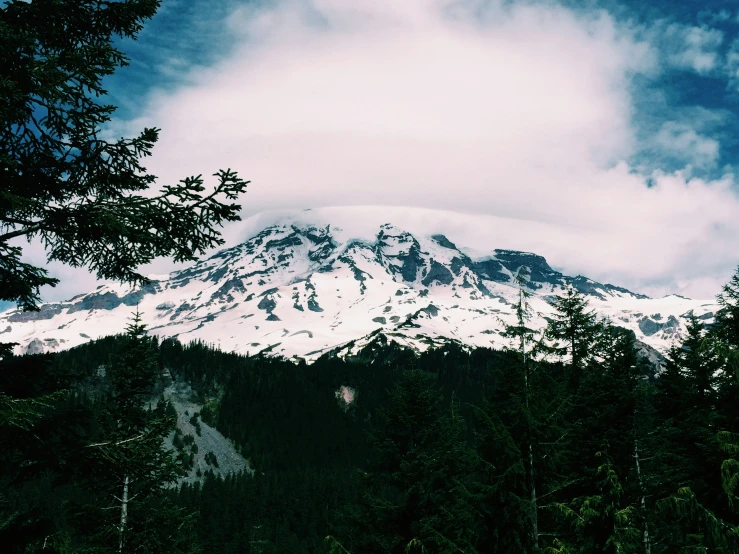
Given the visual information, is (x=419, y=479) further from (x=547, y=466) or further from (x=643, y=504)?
(x=643, y=504)

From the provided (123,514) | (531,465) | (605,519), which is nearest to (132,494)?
(123,514)

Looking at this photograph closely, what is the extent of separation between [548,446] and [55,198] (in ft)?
51.0

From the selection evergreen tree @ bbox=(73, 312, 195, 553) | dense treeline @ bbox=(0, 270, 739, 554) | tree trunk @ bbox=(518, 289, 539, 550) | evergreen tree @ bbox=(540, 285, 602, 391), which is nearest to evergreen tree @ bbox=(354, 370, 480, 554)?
dense treeline @ bbox=(0, 270, 739, 554)

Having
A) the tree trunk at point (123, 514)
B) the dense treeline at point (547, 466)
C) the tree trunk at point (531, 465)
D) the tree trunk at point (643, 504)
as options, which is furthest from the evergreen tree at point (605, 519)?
the tree trunk at point (123, 514)

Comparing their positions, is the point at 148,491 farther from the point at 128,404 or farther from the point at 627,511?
the point at 627,511

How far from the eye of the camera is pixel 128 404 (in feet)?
65.6

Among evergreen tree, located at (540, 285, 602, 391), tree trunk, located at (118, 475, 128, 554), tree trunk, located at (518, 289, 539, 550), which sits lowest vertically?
tree trunk, located at (118, 475, 128, 554)

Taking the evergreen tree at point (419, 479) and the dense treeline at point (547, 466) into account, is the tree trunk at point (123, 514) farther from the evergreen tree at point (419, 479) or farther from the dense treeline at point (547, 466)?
the evergreen tree at point (419, 479)

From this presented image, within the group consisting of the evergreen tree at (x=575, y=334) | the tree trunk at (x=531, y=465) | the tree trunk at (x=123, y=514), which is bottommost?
the tree trunk at (x=123, y=514)

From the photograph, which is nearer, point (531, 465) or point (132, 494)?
point (531, 465)

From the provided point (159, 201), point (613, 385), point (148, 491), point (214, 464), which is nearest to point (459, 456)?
point (613, 385)

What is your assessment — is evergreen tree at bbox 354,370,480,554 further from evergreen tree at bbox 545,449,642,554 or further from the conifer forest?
evergreen tree at bbox 545,449,642,554

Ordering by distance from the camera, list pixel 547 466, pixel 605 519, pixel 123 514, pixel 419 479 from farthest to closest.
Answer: pixel 419 479 < pixel 605 519 < pixel 123 514 < pixel 547 466

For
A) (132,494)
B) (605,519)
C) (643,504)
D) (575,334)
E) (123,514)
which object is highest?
(575,334)
